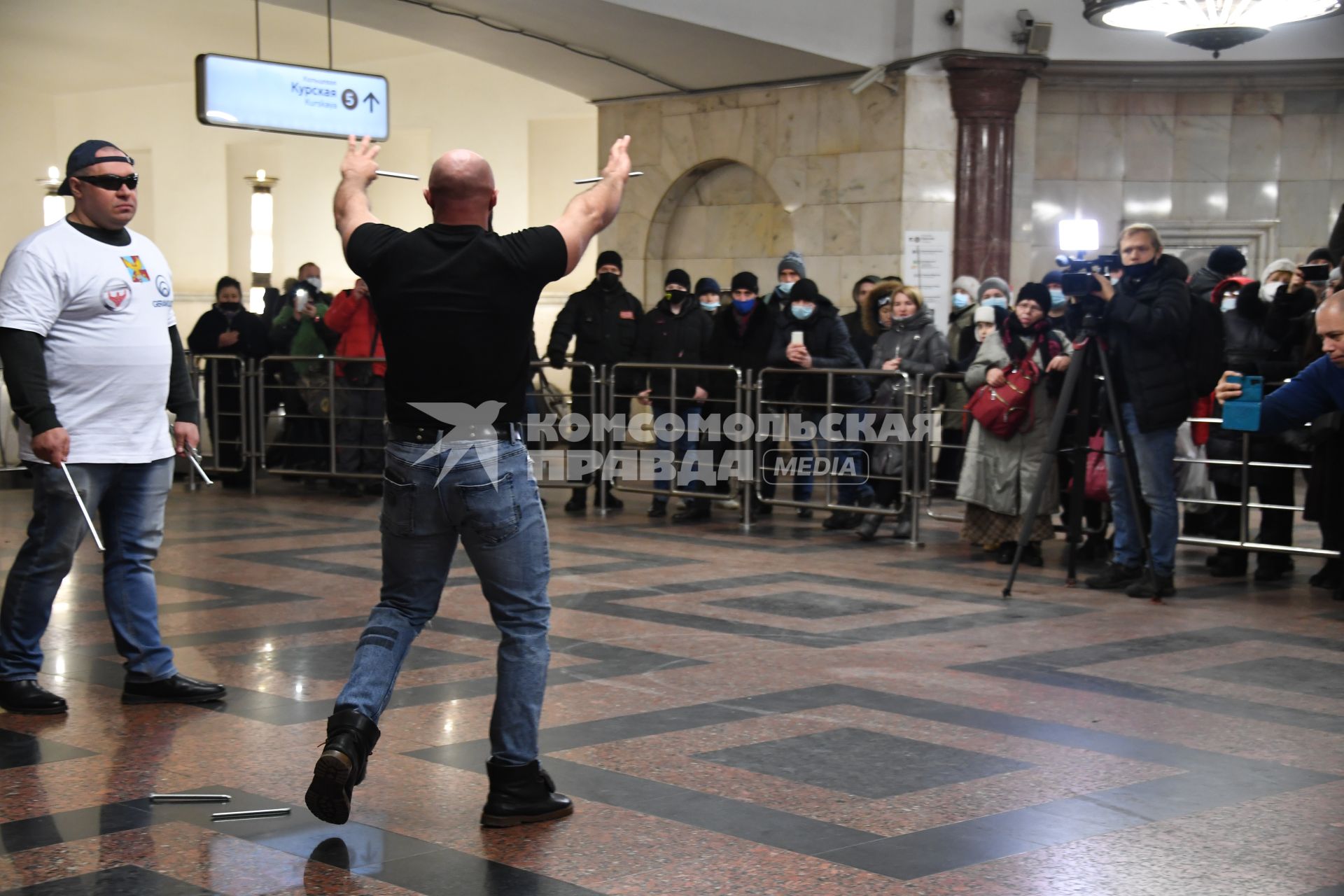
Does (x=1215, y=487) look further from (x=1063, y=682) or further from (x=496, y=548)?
(x=496, y=548)

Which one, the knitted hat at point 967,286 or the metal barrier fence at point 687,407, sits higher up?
the knitted hat at point 967,286

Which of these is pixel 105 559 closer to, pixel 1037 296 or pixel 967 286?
pixel 1037 296

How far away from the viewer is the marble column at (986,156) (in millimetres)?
15008

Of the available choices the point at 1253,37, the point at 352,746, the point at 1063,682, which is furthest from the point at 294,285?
the point at 352,746

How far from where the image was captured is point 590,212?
419cm

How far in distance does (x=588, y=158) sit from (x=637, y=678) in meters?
16.2

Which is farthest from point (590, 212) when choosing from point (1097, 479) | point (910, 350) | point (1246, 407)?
point (910, 350)

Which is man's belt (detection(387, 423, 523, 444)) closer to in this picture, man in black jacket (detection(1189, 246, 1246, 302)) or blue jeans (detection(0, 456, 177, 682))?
blue jeans (detection(0, 456, 177, 682))

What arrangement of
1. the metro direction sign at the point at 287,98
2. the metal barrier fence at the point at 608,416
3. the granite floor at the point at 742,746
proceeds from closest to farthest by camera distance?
the granite floor at the point at 742,746 < the metal barrier fence at the point at 608,416 < the metro direction sign at the point at 287,98

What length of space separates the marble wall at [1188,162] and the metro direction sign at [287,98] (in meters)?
6.77

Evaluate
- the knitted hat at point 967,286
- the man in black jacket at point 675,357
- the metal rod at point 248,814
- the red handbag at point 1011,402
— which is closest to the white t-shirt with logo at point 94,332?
the metal rod at point 248,814

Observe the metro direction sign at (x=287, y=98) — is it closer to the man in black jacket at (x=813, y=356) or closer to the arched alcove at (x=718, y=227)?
the man in black jacket at (x=813, y=356)

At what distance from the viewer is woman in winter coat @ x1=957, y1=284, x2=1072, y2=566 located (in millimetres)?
9312

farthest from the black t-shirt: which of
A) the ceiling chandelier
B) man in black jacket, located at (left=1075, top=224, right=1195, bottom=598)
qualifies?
the ceiling chandelier
